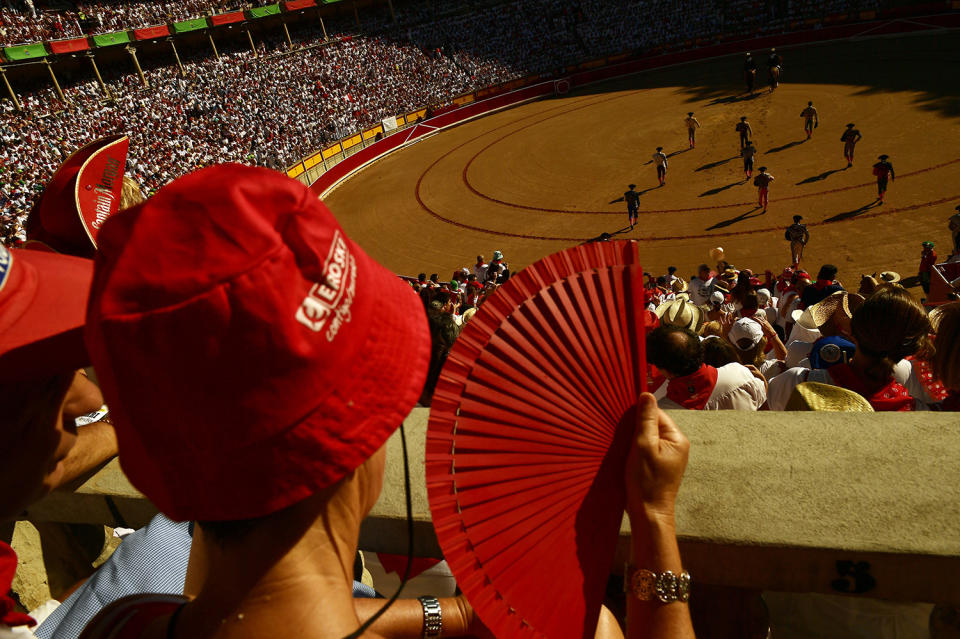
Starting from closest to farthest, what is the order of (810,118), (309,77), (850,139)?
1. (850,139)
2. (810,118)
3. (309,77)

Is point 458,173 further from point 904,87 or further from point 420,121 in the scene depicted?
point 904,87

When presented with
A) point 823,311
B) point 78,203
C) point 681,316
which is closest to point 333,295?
point 78,203

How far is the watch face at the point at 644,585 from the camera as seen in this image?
53.8 inches

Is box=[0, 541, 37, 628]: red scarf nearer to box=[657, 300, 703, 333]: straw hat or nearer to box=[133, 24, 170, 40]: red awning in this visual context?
box=[657, 300, 703, 333]: straw hat

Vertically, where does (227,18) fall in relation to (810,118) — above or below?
above

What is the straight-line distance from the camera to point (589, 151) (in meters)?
24.2

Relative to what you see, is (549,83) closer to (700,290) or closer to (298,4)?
(298,4)

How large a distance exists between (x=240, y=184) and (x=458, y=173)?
25.5 m

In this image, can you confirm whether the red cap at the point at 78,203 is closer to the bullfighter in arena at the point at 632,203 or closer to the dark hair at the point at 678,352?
the dark hair at the point at 678,352

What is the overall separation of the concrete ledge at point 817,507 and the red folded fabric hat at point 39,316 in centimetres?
97

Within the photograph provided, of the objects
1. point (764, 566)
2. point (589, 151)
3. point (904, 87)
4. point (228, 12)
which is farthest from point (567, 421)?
point (228, 12)

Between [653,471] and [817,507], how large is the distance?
46 cm

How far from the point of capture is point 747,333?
545 cm

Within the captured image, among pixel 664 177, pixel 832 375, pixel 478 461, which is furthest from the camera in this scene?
pixel 664 177
